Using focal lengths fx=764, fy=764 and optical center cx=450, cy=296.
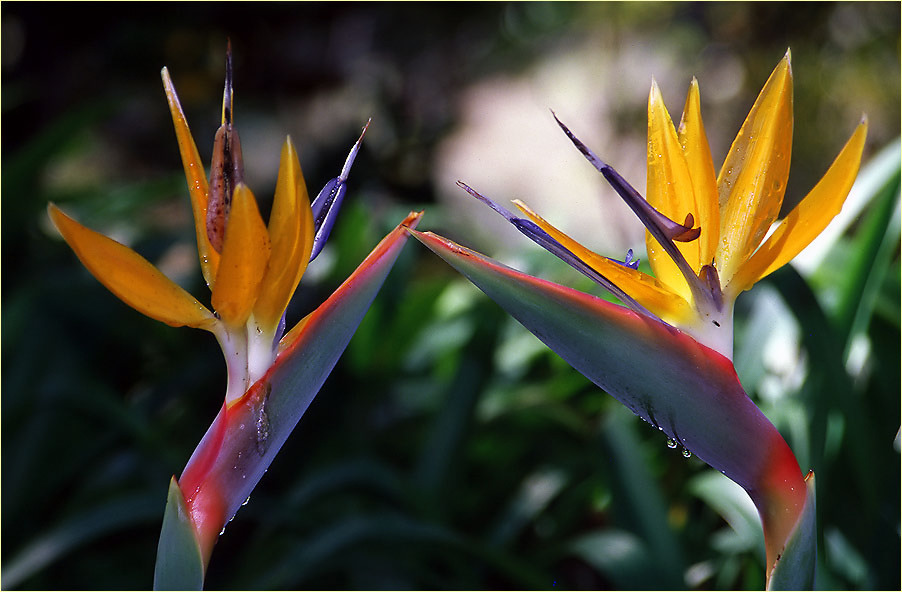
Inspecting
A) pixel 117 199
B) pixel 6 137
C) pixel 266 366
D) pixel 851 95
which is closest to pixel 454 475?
pixel 266 366

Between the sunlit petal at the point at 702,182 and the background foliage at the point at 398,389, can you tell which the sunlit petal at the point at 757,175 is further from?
the background foliage at the point at 398,389

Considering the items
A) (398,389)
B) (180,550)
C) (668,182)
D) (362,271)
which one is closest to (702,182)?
(668,182)

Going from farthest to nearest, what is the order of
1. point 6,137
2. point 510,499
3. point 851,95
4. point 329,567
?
point 851,95 < point 6,137 < point 510,499 < point 329,567

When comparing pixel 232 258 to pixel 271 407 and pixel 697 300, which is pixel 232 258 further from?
pixel 697 300

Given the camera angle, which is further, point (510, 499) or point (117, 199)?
point (117, 199)

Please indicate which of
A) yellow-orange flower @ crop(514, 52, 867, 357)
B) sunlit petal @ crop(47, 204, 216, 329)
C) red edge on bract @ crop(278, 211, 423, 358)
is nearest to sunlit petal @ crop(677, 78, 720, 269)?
yellow-orange flower @ crop(514, 52, 867, 357)

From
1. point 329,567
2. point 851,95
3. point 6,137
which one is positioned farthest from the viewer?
point 851,95

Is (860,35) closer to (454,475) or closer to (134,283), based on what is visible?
(454,475)
